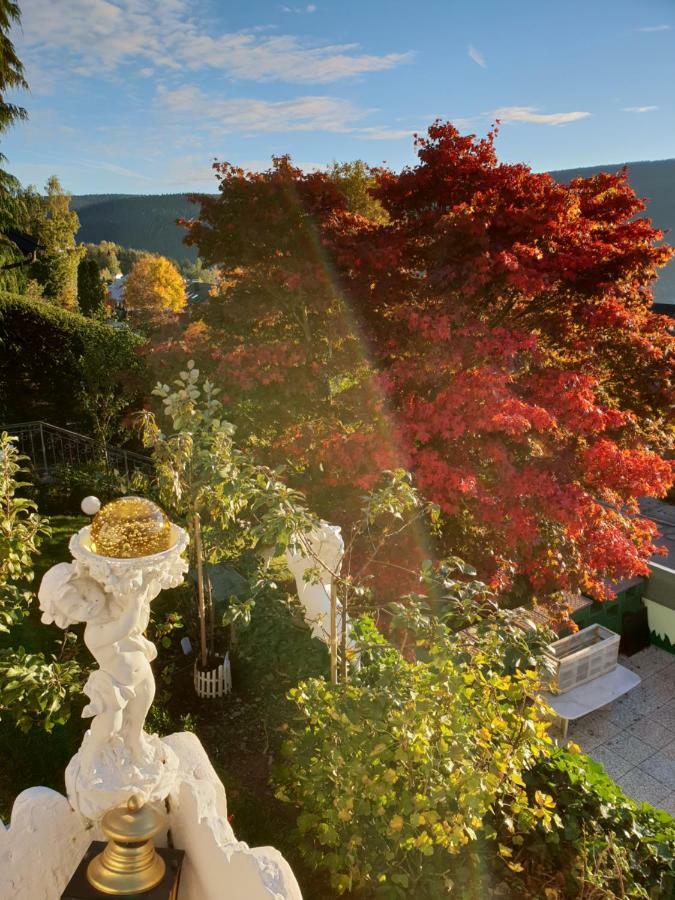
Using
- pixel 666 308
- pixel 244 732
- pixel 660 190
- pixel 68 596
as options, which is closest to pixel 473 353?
pixel 244 732

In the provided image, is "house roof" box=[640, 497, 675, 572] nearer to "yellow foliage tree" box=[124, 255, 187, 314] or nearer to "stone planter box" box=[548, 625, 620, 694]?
"stone planter box" box=[548, 625, 620, 694]

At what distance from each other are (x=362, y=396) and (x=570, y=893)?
175 inches

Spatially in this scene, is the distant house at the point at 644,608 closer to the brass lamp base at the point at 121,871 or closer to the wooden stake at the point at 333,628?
the wooden stake at the point at 333,628

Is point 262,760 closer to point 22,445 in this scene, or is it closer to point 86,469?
point 86,469

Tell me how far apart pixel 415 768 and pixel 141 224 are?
84.3 meters

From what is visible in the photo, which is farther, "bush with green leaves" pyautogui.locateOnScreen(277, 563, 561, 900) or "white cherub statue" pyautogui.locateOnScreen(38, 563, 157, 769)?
"bush with green leaves" pyautogui.locateOnScreen(277, 563, 561, 900)

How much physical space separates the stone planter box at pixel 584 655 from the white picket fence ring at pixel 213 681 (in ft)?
11.2

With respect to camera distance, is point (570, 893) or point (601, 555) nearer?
point (570, 893)

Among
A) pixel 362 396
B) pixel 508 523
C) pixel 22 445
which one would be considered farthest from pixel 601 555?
pixel 22 445

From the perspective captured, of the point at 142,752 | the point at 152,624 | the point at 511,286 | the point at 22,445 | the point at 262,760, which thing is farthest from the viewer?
the point at 22,445

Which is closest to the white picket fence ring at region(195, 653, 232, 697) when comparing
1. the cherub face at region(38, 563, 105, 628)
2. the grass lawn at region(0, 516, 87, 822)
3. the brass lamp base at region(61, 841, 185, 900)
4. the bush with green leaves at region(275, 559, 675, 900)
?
the grass lawn at region(0, 516, 87, 822)

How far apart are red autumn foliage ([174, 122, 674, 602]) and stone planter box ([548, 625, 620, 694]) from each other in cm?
55

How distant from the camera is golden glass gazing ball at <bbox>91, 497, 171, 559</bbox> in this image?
1.60 metres

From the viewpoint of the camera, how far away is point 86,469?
29.3 feet
